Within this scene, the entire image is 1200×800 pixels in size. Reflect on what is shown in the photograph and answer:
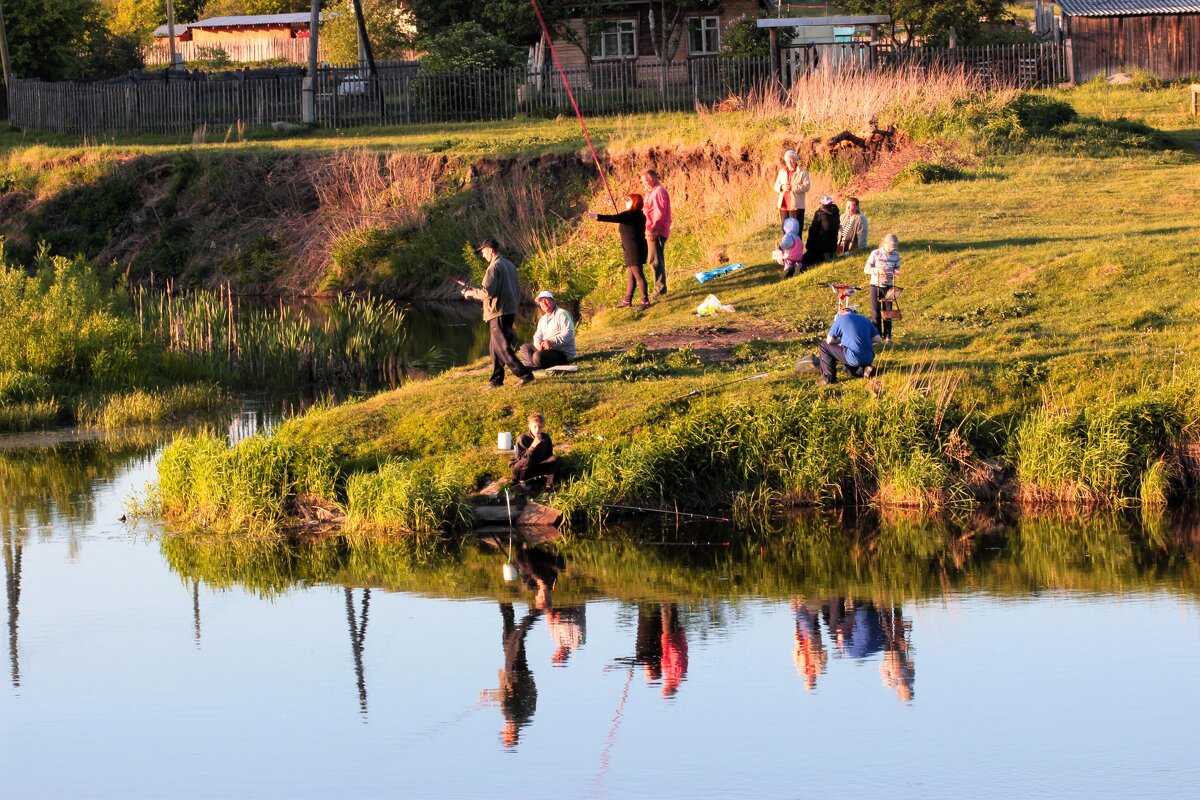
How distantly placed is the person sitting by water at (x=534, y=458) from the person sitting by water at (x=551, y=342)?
202 cm

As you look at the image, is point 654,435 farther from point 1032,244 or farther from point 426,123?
point 426,123

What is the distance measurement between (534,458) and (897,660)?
5.42 meters

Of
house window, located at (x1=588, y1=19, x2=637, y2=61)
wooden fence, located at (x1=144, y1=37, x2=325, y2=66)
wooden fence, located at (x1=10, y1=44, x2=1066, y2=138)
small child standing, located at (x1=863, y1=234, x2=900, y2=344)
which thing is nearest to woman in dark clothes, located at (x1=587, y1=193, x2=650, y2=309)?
small child standing, located at (x1=863, y1=234, x2=900, y2=344)

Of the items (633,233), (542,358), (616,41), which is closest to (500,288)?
(542,358)

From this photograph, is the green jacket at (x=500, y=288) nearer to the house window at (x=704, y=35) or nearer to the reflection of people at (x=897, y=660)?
the reflection of people at (x=897, y=660)

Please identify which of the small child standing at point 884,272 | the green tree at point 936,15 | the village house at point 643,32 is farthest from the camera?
the village house at point 643,32

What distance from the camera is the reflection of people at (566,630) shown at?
14571 mm

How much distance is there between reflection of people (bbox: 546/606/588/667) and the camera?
14.6 metres

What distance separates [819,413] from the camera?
746 inches

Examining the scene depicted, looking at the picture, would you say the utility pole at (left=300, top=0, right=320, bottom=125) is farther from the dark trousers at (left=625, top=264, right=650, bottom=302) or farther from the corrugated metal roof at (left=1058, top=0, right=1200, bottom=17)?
the dark trousers at (left=625, top=264, right=650, bottom=302)

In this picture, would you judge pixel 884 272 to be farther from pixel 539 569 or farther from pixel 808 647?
pixel 808 647

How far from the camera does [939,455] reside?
61.5 ft

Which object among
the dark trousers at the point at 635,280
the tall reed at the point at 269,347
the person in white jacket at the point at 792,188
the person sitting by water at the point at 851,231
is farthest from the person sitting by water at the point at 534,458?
the tall reed at the point at 269,347

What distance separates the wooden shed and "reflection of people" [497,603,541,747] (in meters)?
35.0
